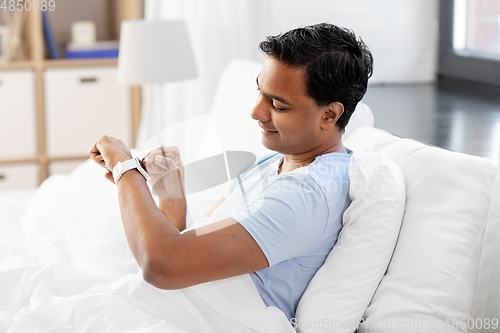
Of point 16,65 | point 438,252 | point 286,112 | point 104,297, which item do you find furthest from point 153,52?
point 438,252

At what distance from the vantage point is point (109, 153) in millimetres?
1137

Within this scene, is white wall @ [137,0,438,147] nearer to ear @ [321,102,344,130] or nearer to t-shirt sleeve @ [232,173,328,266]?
ear @ [321,102,344,130]

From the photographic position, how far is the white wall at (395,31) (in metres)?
2.04

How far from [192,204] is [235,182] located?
115 millimetres

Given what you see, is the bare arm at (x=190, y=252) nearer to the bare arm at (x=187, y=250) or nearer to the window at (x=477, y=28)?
the bare arm at (x=187, y=250)

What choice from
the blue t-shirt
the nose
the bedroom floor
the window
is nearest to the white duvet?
the blue t-shirt

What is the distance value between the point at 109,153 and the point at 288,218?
42cm

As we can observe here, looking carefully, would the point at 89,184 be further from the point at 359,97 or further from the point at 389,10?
the point at 389,10

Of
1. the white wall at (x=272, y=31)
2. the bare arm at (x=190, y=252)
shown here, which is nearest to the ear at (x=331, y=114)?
the bare arm at (x=190, y=252)

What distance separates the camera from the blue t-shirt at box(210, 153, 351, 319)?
95 centimetres

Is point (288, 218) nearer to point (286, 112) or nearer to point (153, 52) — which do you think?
point (286, 112)

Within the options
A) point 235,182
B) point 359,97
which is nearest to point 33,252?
point 235,182

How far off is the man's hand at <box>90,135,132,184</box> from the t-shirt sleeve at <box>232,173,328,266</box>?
300mm

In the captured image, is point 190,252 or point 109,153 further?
point 109,153
